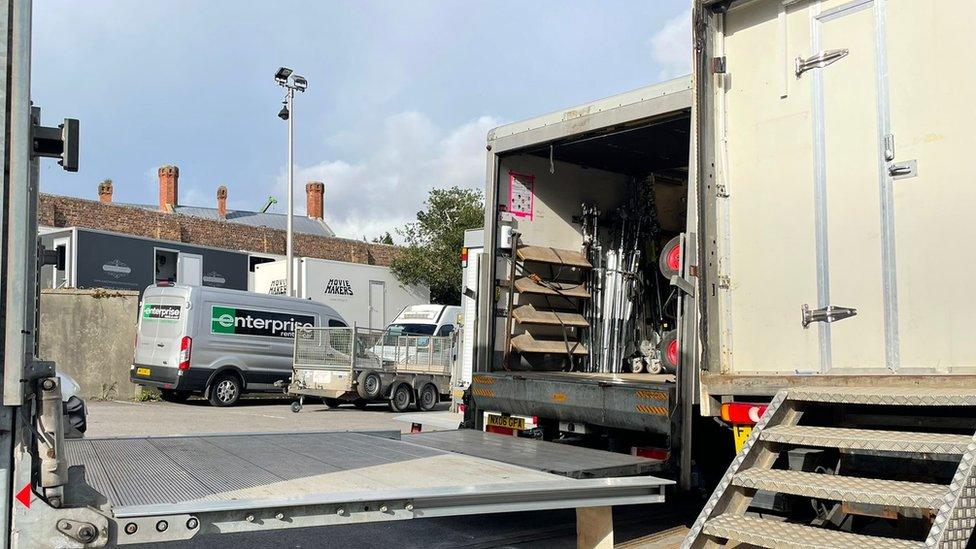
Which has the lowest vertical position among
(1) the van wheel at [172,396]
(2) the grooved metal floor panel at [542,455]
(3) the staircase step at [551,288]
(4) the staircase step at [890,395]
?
(1) the van wheel at [172,396]

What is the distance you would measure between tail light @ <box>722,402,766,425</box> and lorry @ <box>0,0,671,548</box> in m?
0.66

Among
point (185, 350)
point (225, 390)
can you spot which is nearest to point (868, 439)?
point (185, 350)

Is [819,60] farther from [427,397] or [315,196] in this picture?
[315,196]

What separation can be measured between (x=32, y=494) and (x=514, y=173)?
16.8 ft

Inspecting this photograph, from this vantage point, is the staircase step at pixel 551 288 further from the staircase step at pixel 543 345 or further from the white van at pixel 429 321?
Result: the white van at pixel 429 321

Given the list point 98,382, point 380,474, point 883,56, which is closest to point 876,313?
point 883,56

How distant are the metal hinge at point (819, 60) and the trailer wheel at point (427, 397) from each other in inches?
486

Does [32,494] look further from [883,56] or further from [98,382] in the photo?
[98,382]

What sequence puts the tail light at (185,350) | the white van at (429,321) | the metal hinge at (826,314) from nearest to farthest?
the metal hinge at (826,314) < the tail light at (185,350) < the white van at (429,321)

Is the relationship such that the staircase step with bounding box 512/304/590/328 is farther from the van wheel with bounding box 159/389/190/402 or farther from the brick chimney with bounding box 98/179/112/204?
the brick chimney with bounding box 98/179/112/204

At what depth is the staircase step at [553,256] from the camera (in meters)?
7.48

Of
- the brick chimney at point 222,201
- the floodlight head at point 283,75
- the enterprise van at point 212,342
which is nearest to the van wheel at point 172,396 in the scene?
the enterprise van at point 212,342

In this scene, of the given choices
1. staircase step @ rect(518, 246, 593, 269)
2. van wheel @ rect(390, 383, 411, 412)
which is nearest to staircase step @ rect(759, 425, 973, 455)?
staircase step @ rect(518, 246, 593, 269)

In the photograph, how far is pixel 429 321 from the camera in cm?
1905
